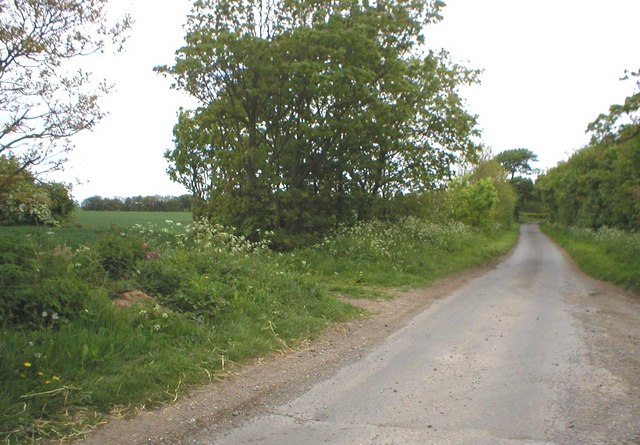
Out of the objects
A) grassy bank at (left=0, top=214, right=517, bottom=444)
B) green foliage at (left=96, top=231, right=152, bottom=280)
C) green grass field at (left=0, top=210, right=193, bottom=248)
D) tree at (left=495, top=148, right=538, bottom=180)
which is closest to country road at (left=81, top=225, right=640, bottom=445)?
grassy bank at (left=0, top=214, right=517, bottom=444)

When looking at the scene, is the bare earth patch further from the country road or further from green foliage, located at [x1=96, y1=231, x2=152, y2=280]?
green foliage, located at [x1=96, y1=231, x2=152, y2=280]

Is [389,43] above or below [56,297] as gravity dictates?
above

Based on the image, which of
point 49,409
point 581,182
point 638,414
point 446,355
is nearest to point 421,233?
point 446,355

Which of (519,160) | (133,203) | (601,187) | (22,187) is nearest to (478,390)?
(22,187)

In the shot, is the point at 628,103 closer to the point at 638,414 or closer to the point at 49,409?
the point at 638,414

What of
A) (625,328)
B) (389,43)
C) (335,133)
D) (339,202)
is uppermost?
(389,43)

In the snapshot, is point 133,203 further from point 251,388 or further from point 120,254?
point 251,388

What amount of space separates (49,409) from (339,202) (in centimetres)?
1524

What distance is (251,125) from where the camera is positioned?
17.4m

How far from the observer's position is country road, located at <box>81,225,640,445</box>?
15.7 feet

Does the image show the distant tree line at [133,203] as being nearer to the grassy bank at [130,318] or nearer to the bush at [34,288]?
the grassy bank at [130,318]

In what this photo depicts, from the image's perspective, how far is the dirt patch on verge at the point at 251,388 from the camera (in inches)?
189

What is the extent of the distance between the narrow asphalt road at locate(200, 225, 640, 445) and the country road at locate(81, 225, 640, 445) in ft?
0.04

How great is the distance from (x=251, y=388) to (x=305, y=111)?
12238mm
